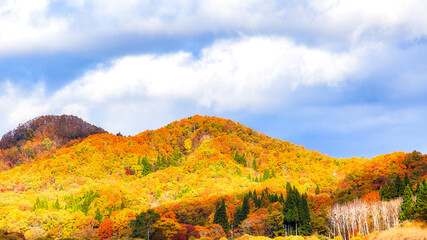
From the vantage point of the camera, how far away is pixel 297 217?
272ft

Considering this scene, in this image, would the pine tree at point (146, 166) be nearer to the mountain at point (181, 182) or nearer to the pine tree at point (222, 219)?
the mountain at point (181, 182)

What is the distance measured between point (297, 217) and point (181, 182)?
72.5m

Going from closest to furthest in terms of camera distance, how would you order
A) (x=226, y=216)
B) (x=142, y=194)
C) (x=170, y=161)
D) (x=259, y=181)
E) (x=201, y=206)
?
(x=226, y=216), (x=201, y=206), (x=142, y=194), (x=259, y=181), (x=170, y=161)

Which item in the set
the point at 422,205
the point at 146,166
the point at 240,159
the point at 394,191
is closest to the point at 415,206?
the point at 422,205

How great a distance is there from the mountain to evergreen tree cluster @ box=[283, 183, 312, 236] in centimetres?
171

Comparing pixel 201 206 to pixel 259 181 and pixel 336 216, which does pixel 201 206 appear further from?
pixel 259 181

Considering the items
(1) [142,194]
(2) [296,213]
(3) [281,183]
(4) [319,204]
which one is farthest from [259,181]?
(2) [296,213]

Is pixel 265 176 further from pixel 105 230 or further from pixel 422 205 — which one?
pixel 422 205

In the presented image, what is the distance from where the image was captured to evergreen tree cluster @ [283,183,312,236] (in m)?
83.4

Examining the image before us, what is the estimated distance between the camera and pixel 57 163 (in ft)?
523

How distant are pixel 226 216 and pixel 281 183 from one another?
45.3 meters

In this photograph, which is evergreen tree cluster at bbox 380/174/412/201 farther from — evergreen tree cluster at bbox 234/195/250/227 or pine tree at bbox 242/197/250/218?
evergreen tree cluster at bbox 234/195/250/227

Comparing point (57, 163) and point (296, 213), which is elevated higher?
point (57, 163)

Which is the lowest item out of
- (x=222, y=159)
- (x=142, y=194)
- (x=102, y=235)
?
(x=102, y=235)
